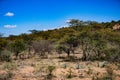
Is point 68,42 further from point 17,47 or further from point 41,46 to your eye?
point 17,47

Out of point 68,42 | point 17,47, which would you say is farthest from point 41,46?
point 68,42

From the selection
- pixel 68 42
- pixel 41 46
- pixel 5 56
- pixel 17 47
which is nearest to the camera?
pixel 5 56

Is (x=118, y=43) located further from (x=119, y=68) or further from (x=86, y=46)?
(x=119, y=68)

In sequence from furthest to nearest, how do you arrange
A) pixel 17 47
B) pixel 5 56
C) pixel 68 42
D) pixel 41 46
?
pixel 41 46, pixel 17 47, pixel 68 42, pixel 5 56

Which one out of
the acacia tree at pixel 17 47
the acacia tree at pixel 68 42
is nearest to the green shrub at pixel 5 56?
the acacia tree at pixel 17 47

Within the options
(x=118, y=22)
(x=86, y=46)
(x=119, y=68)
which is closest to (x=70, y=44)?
(x=86, y=46)

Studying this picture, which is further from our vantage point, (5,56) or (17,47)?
(17,47)

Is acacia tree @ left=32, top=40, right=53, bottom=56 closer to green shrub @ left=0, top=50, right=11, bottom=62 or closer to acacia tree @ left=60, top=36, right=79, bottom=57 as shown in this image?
acacia tree @ left=60, top=36, right=79, bottom=57

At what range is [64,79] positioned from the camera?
15.4 meters

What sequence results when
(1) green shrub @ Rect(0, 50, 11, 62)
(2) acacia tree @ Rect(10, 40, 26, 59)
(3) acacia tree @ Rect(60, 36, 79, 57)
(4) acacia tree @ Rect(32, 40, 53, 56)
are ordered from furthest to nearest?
1. (4) acacia tree @ Rect(32, 40, 53, 56)
2. (2) acacia tree @ Rect(10, 40, 26, 59)
3. (3) acacia tree @ Rect(60, 36, 79, 57)
4. (1) green shrub @ Rect(0, 50, 11, 62)

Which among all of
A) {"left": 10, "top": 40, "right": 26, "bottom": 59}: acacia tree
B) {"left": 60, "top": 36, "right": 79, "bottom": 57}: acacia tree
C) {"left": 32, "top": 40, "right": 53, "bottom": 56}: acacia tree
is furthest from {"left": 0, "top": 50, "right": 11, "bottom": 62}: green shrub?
{"left": 60, "top": 36, "right": 79, "bottom": 57}: acacia tree

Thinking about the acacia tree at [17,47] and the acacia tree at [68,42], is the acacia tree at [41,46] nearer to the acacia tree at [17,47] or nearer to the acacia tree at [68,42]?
the acacia tree at [17,47]

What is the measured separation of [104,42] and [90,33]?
7.13 feet

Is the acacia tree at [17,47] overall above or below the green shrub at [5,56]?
above
